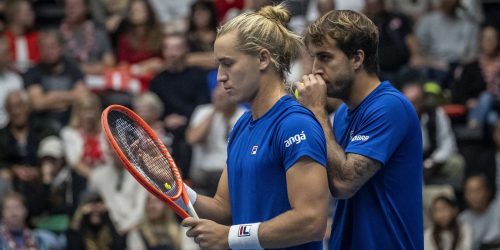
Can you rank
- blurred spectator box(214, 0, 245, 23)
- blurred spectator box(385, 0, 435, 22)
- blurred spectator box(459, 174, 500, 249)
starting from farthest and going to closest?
blurred spectator box(385, 0, 435, 22), blurred spectator box(214, 0, 245, 23), blurred spectator box(459, 174, 500, 249)

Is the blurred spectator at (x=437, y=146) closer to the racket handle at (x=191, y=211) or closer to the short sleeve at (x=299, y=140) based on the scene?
the racket handle at (x=191, y=211)

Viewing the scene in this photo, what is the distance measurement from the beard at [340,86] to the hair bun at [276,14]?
358mm

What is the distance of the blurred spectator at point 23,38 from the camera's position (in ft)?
46.7

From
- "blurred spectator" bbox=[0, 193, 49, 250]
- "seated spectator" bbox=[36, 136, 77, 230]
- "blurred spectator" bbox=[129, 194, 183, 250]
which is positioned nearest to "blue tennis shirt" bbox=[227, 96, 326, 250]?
"blurred spectator" bbox=[129, 194, 183, 250]

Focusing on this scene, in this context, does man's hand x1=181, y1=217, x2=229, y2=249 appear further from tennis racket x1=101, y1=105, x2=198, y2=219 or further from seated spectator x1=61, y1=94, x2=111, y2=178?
seated spectator x1=61, y1=94, x2=111, y2=178

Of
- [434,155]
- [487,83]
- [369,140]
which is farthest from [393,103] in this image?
[487,83]

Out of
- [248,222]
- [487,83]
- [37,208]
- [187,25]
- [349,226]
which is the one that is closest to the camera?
[248,222]

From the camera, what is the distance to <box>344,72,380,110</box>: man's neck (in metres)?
5.50

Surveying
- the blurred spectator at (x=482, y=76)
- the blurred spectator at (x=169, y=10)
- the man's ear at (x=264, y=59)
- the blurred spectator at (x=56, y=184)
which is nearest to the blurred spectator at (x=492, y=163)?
the blurred spectator at (x=482, y=76)

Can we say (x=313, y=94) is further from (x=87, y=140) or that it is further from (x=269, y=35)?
(x=87, y=140)

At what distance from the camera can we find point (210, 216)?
557 cm

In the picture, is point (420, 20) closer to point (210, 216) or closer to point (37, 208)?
point (37, 208)

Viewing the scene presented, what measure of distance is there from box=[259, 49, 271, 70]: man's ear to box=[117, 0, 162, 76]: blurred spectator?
8559 millimetres

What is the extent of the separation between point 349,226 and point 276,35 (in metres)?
1.00
